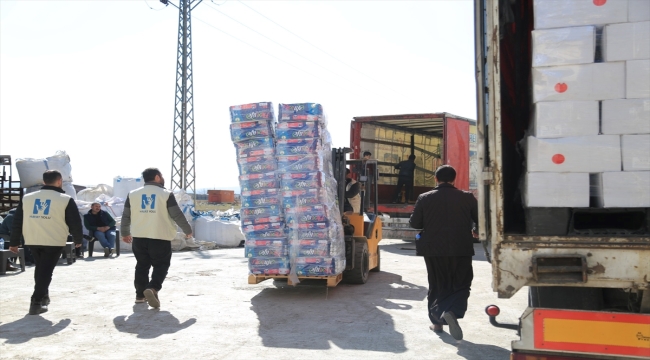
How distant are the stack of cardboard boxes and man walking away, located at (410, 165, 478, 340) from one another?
2304mm

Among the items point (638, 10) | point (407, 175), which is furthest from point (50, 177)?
point (407, 175)

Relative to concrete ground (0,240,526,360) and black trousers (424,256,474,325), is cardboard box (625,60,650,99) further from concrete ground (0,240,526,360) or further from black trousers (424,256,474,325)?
black trousers (424,256,474,325)

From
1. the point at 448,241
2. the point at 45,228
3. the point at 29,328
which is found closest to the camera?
the point at 448,241

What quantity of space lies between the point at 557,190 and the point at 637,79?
74 cm

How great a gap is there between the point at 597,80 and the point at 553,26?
40cm

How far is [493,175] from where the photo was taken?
3.80 meters

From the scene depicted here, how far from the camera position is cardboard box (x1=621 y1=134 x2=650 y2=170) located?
3.39 metres

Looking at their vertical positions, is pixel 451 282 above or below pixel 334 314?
above

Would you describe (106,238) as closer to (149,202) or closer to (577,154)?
(149,202)

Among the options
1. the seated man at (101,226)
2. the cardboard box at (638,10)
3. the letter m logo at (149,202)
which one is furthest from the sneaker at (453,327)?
the seated man at (101,226)

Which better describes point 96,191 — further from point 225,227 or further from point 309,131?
point 309,131

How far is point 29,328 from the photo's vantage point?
249 inches

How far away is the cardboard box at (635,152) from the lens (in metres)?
3.39

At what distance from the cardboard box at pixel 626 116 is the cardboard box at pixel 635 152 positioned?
4cm
